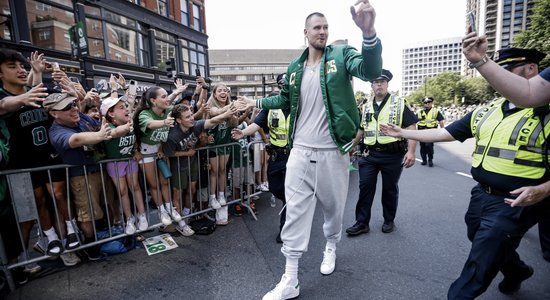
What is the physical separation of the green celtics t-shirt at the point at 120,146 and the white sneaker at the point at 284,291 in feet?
8.36

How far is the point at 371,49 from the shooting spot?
1767 mm

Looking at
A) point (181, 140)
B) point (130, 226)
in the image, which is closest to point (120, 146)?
point (181, 140)

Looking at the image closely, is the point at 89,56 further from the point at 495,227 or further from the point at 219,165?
the point at 495,227

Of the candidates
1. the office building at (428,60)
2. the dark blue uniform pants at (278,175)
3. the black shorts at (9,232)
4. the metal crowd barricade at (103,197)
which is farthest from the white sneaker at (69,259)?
the office building at (428,60)

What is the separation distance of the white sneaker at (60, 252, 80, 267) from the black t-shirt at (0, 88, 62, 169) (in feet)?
3.49

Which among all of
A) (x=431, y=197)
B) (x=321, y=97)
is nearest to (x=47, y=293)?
(x=321, y=97)

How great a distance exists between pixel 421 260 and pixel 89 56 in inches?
679

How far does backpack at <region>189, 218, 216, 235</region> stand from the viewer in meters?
3.96

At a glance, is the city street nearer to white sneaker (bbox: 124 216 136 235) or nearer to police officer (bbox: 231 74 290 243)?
white sneaker (bbox: 124 216 136 235)

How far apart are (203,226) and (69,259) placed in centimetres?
156

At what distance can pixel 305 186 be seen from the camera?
249cm

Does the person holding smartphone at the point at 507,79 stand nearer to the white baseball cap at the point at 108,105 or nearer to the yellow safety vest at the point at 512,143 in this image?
the yellow safety vest at the point at 512,143

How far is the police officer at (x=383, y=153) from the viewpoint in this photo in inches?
146

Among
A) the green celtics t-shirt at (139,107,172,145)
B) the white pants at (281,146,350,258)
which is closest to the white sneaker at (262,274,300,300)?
the white pants at (281,146,350,258)
